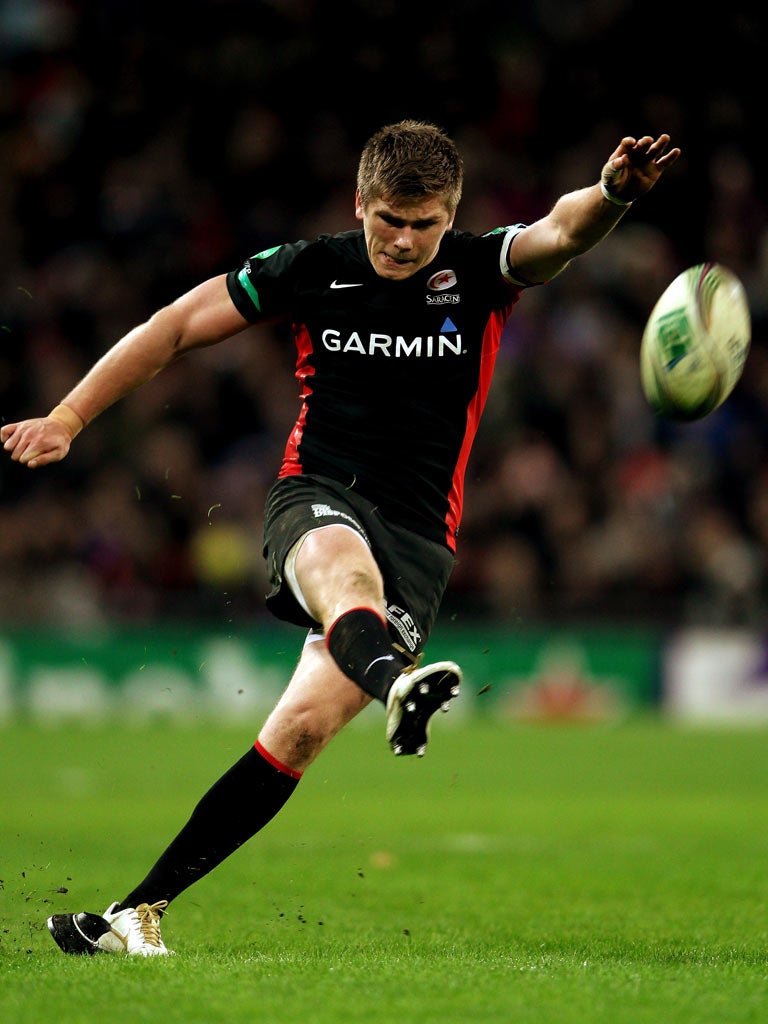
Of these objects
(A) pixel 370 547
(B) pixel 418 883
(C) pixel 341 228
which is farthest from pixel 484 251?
(C) pixel 341 228

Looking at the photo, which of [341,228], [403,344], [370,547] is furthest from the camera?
[341,228]

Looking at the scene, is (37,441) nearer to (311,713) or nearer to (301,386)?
(301,386)

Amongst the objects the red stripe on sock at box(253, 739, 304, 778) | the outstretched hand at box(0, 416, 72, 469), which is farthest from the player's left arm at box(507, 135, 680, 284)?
the red stripe on sock at box(253, 739, 304, 778)

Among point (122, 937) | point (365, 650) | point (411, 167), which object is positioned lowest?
point (122, 937)

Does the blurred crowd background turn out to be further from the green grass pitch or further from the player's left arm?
the player's left arm

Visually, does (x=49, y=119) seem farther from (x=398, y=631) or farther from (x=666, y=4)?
(x=398, y=631)

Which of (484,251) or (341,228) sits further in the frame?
(341,228)

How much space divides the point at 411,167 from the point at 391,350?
62cm

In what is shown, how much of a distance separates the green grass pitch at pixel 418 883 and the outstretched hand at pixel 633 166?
2.36 meters

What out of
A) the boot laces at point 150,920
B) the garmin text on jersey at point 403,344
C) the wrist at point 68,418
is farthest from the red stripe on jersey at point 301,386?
the boot laces at point 150,920

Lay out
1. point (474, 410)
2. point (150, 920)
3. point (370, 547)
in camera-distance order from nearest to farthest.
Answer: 1. point (150, 920)
2. point (370, 547)
3. point (474, 410)

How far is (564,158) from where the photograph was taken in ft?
64.5

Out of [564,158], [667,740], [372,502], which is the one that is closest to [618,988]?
[372,502]

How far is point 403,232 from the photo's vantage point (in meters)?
5.05
